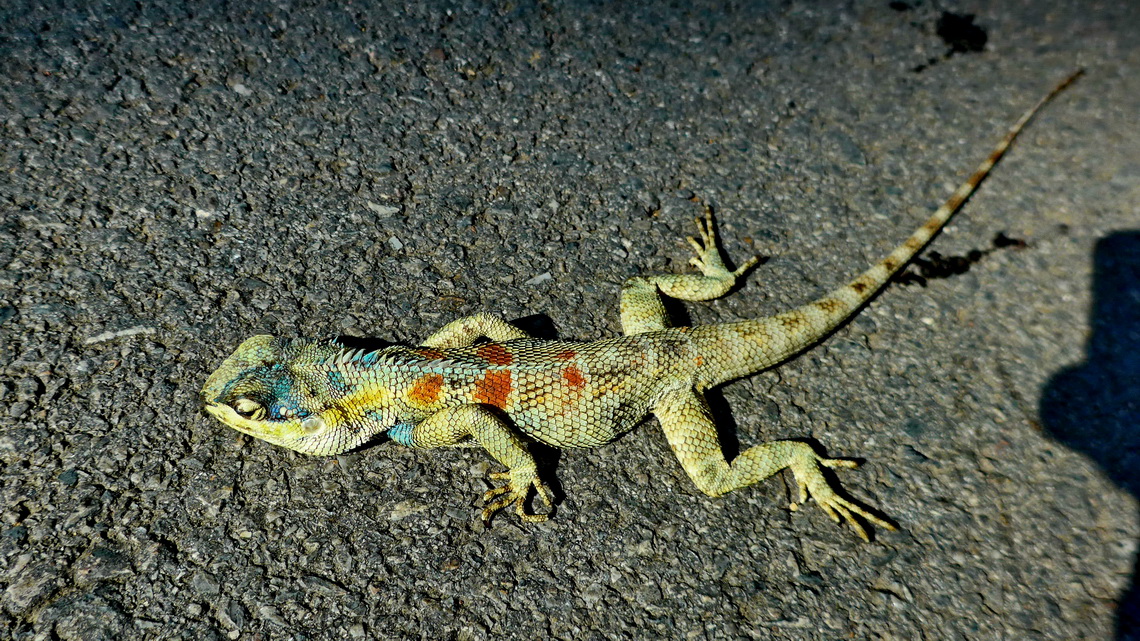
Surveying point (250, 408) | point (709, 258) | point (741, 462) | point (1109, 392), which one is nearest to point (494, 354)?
point (250, 408)

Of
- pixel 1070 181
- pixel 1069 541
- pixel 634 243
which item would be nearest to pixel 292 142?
pixel 634 243

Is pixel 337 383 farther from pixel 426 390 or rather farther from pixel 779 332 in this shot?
pixel 779 332

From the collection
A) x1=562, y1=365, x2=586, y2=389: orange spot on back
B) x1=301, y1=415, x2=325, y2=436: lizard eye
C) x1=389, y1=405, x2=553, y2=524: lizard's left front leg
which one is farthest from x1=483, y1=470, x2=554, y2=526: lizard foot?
x1=301, y1=415, x2=325, y2=436: lizard eye

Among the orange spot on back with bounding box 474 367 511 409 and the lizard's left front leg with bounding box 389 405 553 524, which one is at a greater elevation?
the orange spot on back with bounding box 474 367 511 409

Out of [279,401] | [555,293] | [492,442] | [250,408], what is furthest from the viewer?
[555,293]

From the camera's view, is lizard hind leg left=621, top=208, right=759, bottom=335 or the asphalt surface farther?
lizard hind leg left=621, top=208, right=759, bottom=335

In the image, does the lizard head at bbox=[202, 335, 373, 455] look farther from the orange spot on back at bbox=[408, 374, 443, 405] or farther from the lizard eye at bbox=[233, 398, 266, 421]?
the orange spot on back at bbox=[408, 374, 443, 405]
